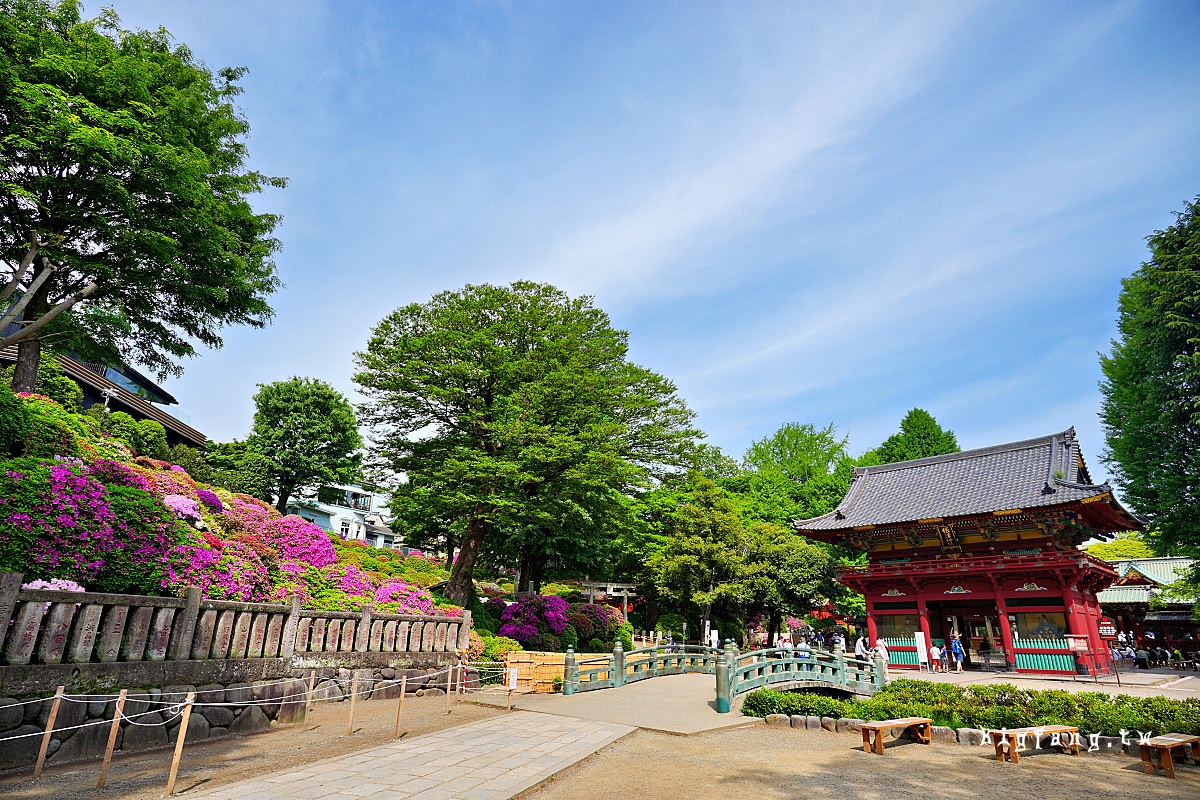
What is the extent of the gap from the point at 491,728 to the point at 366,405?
531 inches

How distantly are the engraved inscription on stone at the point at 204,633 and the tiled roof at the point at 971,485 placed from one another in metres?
22.9

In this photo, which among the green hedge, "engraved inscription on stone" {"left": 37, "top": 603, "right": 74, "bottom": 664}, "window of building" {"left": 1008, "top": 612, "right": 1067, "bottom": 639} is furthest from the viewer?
"window of building" {"left": 1008, "top": 612, "right": 1067, "bottom": 639}

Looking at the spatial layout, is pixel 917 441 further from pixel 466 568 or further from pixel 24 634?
pixel 24 634

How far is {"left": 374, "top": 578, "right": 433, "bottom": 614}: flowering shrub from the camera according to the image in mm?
15124

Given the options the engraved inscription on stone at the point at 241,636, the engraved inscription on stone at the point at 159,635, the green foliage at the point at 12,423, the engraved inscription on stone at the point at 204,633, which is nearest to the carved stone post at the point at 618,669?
the engraved inscription on stone at the point at 241,636

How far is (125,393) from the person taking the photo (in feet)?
94.2

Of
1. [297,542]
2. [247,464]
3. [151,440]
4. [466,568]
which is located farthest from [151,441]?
[466,568]

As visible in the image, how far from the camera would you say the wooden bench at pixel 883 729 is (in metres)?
10.4

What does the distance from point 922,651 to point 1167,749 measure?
47.3ft

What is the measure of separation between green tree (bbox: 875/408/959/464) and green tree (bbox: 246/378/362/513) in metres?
36.2

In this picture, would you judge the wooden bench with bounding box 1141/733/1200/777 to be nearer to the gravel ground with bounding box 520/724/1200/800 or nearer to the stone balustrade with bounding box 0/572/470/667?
the gravel ground with bounding box 520/724/1200/800

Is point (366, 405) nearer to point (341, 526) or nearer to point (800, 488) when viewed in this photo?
point (800, 488)

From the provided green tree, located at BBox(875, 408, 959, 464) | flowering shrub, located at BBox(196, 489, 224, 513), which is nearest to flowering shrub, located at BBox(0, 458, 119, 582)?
flowering shrub, located at BBox(196, 489, 224, 513)

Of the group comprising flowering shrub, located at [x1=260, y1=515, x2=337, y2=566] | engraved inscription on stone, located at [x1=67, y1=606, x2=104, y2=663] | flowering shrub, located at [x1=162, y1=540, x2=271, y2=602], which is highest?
flowering shrub, located at [x1=260, y1=515, x2=337, y2=566]
